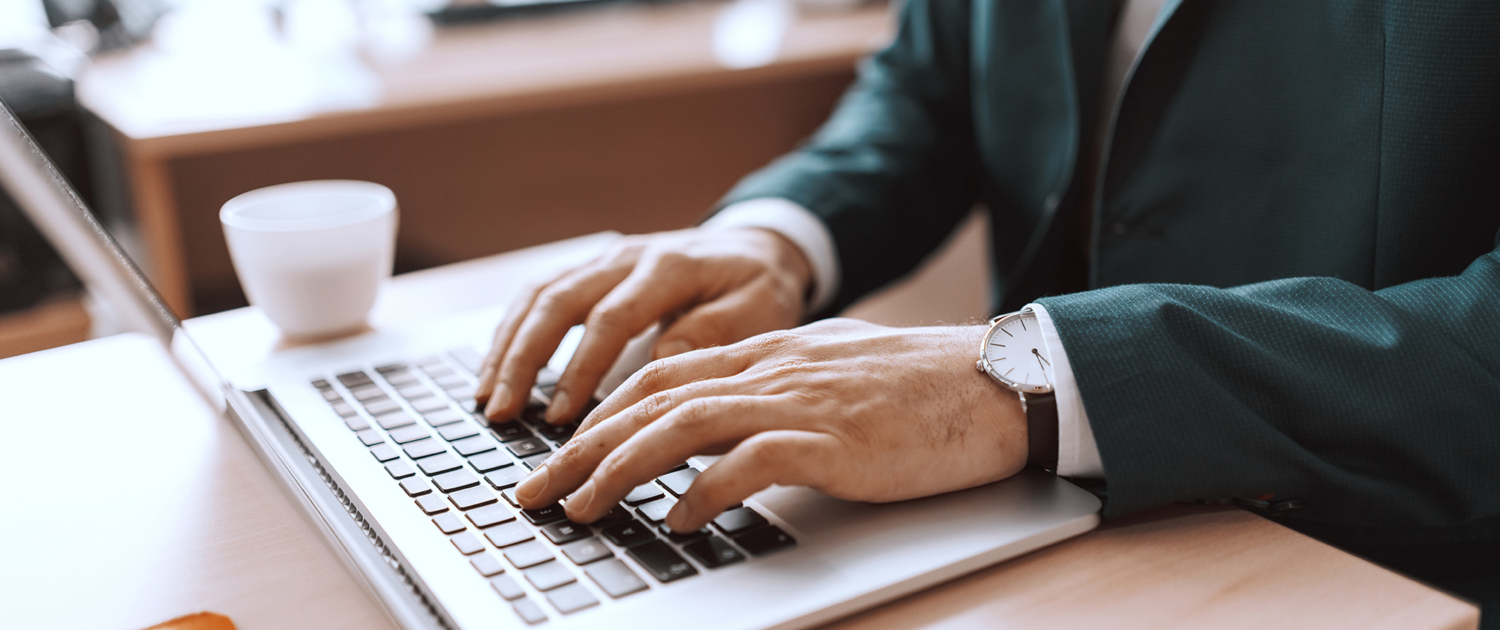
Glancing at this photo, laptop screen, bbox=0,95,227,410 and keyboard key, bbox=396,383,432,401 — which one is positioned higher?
laptop screen, bbox=0,95,227,410

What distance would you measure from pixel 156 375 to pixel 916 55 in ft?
2.36

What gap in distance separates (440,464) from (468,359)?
0.54ft

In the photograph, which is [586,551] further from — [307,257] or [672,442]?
[307,257]

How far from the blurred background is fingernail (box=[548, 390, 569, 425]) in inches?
34.4

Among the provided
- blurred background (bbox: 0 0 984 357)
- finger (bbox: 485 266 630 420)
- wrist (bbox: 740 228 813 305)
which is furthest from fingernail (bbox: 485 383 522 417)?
blurred background (bbox: 0 0 984 357)

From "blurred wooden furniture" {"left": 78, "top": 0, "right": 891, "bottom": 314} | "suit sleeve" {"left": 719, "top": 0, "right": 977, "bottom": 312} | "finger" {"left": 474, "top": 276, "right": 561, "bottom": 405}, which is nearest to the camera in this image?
"finger" {"left": 474, "top": 276, "right": 561, "bottom": 405}

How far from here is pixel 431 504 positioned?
466mm

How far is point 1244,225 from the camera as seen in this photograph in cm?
76

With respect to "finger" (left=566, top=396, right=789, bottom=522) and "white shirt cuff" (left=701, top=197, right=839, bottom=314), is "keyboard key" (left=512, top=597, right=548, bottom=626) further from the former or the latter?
"white shirt cuff" (left=701, top=197, right=839, bottom=314)

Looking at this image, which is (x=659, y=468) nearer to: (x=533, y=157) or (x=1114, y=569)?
(x=1114, y=569)

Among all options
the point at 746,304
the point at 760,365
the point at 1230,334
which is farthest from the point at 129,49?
the point at 1230,334

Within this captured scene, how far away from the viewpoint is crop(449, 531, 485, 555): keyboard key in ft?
1.39

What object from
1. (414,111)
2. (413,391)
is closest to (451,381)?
(413,391)

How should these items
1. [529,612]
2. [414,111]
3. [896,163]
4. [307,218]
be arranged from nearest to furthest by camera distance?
[529,612], [307,218], [896,163], [414,111]
